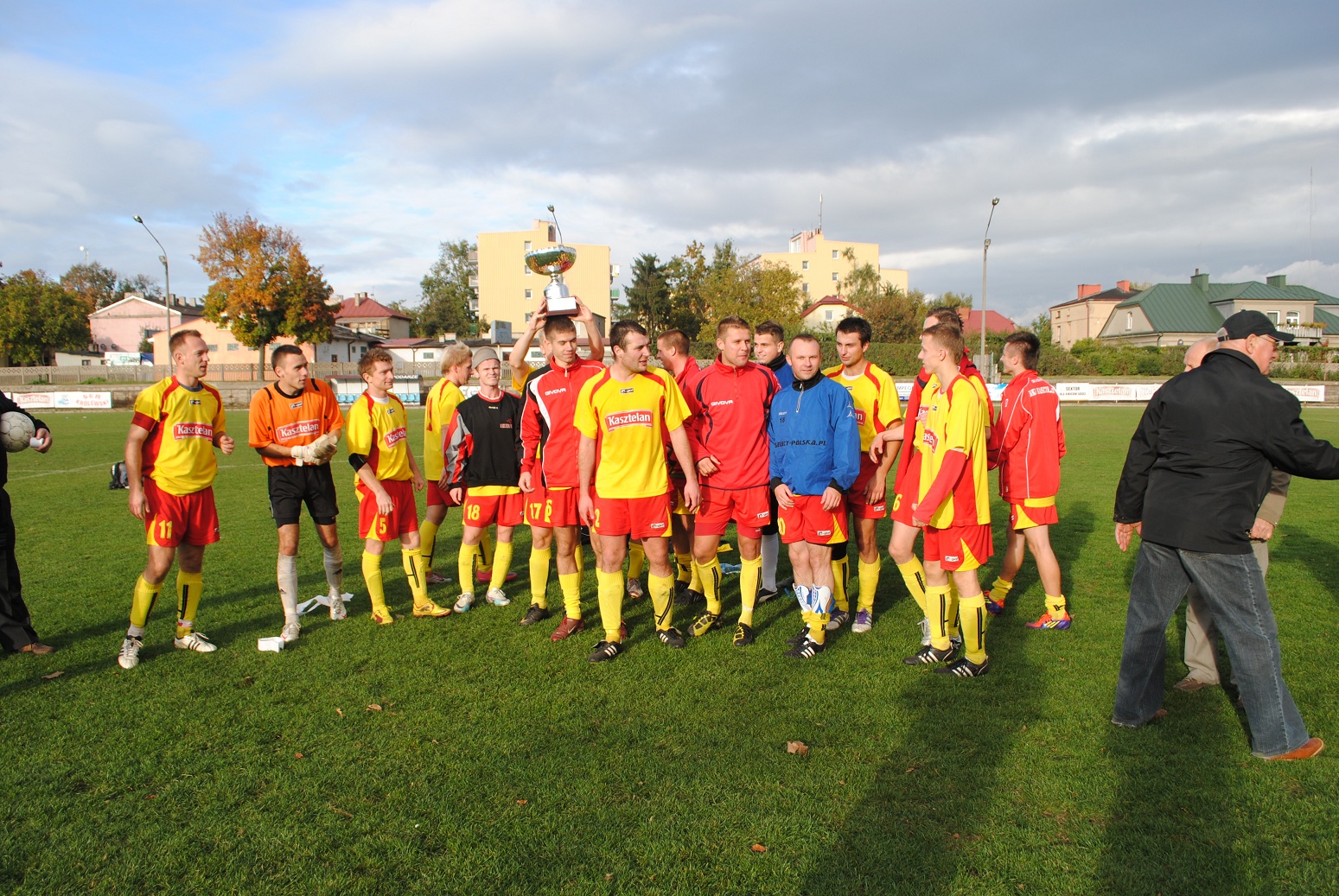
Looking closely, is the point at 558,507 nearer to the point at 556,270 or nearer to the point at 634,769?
the point at 556,270

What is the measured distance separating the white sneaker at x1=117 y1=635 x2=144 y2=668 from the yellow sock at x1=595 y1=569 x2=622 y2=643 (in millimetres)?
3084

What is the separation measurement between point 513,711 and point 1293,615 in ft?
19.0

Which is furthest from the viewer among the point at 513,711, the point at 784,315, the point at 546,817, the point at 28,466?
the point at 784,315

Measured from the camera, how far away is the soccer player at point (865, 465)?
573 centimetres

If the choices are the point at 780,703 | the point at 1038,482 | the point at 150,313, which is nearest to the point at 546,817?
the point at 780,703

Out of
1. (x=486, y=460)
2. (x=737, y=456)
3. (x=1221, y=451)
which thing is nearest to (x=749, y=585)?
(x=737, y=456)

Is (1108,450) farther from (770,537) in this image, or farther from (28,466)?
(28,466)

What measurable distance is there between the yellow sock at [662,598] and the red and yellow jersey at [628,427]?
2.09 ft

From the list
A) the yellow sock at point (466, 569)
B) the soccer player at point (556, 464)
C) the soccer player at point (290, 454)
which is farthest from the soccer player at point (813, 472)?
the soccer player at point (290, 454)

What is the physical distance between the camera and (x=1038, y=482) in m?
5.59

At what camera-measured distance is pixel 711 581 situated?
5.71 m

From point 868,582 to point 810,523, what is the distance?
1.03 meters

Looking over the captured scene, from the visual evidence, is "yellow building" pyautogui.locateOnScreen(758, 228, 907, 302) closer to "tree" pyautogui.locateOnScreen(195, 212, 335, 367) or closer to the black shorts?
"tree" pyautogui.locateOnScreen(195, 212, 335, 367)

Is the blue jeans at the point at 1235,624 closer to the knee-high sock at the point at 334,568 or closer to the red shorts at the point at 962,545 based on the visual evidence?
the red shorts at the point at 962,545
